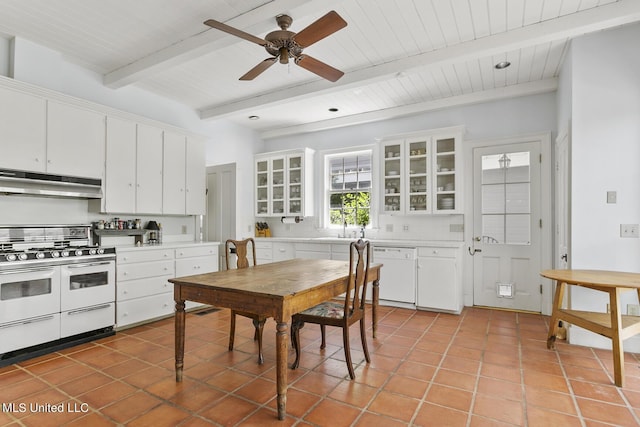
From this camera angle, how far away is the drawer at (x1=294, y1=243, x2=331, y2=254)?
513cm

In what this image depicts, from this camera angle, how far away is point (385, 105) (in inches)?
203

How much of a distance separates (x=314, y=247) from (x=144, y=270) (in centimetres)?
236

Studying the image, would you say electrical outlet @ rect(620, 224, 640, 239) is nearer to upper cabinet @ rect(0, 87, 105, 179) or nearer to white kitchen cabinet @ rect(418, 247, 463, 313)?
white kitchen cabinet @ rect(418, 247, 463, 313)

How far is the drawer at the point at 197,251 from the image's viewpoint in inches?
171

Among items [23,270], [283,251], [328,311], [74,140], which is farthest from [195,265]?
[328,311]

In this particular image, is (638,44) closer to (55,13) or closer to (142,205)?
(55,13)

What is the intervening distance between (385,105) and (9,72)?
445cm

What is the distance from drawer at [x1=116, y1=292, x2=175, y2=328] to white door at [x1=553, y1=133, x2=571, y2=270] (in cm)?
448

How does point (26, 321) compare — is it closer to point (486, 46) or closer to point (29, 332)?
point (29, 332)

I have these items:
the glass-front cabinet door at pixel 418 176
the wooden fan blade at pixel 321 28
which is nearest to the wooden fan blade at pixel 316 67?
the wooden fan blade at pixel 321 28

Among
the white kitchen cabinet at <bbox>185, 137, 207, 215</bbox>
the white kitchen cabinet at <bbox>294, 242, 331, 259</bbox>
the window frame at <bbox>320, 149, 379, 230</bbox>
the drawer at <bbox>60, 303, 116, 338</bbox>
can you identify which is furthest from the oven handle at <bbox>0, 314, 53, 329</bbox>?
the window frame at <bbox>320, 149, 379, 230</bbox>

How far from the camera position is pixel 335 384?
247 cm

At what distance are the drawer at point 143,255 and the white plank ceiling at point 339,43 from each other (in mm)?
1966

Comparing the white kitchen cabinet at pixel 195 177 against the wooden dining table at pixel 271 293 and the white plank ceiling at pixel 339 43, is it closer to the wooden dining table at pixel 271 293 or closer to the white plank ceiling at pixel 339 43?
the white plank ceiling at pixel 339 43
